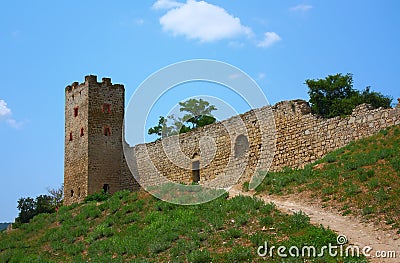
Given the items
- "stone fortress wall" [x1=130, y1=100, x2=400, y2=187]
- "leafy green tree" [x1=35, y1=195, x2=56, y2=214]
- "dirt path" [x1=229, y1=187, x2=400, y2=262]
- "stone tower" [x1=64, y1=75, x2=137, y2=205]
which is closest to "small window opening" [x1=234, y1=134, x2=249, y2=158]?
"stone fortress wall" [x1=130, y1=100, x2=400, y2=187]

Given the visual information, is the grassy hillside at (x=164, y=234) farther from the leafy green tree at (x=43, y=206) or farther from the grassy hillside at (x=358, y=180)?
the leafy green tree at (x=43, y=206)

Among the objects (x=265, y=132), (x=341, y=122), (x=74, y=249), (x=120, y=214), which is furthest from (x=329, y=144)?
(x=74, y=249)

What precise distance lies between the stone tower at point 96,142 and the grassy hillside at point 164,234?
7.64 meters

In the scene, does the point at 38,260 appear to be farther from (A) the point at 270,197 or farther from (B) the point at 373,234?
(B) the point at 373,234

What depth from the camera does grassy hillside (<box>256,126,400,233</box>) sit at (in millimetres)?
13414

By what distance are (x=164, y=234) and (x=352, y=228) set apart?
4.90 metres

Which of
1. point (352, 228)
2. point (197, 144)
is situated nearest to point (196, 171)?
point (197, 144)

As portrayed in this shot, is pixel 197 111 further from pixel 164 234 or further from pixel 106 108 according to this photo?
pixel 164 234

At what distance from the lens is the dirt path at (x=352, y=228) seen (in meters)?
11.2

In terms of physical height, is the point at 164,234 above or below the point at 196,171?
below

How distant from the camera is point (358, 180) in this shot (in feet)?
50.8

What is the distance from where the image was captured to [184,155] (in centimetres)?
2719

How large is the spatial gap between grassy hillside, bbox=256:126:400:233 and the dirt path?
0.32m

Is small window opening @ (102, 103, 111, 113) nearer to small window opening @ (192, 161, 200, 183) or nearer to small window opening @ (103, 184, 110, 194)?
small window opening @ (103, 184, 110, 194)
